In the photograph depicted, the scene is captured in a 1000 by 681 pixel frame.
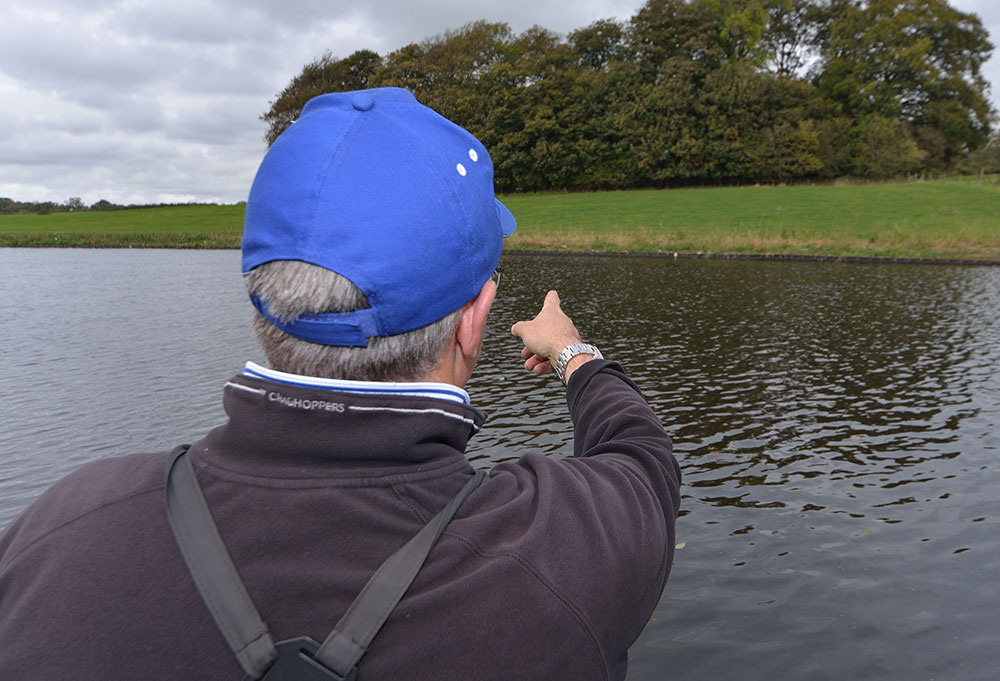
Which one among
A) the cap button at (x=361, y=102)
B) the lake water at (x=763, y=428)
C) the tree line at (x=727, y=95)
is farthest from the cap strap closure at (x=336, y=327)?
the tree line at (x=727, y=95)

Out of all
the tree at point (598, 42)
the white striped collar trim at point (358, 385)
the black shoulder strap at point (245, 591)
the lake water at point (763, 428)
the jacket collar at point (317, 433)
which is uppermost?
the tree at point (598, 42)

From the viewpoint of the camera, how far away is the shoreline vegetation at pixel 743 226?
101 ft

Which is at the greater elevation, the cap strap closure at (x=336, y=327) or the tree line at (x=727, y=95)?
the tree line at (x=727, y=95)

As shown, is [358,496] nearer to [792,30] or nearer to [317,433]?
[317,433]

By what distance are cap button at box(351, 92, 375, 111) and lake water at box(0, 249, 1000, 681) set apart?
4642 mm

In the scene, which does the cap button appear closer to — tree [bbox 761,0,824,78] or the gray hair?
the gray hair

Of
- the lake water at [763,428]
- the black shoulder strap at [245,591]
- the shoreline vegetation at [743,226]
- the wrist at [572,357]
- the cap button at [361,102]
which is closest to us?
the black shoulder strap at [245,591]

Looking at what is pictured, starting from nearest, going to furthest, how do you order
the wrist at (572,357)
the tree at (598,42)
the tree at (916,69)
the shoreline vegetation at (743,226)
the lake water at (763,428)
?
the wrist at (572,357) → the lake water at (763,428) → the shoreline vegetation at (743,226) → the tree at (916,69) → the tree at (598,42)

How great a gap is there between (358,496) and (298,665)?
0.91 ft

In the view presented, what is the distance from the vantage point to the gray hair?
1.23 m

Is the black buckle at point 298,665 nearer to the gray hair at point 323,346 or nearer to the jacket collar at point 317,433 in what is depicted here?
the jacket collar at point 317,433

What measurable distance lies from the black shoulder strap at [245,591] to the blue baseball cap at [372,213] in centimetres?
37

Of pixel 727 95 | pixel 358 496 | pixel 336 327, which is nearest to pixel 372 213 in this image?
pixel 336 327

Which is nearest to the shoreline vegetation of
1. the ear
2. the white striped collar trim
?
the ear
